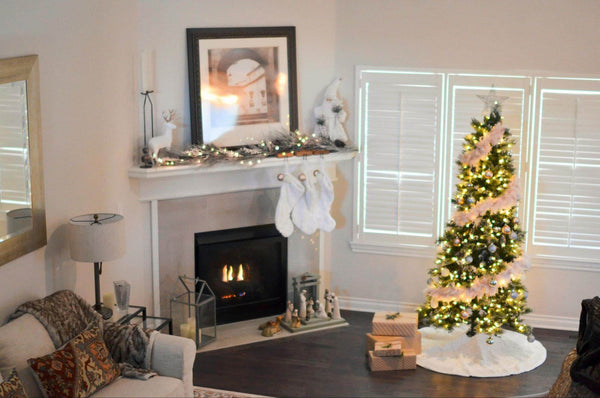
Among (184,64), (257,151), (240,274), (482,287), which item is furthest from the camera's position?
(240,274)

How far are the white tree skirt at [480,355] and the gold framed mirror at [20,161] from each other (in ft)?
9.75

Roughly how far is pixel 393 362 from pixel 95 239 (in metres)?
2.33

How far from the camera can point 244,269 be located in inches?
269

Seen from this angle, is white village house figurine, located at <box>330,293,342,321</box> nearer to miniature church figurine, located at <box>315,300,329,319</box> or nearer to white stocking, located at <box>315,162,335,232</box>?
miniature church figurine, located at <box>315,300,329,319</box>

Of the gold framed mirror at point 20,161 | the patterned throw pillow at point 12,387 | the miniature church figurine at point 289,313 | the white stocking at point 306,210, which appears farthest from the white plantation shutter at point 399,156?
the patterned throw pillow at point 12,387

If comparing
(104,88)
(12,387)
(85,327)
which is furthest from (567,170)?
(12,387)

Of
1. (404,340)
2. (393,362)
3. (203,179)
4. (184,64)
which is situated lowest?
(393,362)

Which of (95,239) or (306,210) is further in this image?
(306,210)

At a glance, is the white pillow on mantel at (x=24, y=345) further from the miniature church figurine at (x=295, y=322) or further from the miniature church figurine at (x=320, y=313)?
the miniature church figurine at (x=320, y=313)

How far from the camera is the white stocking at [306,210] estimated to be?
6672mm

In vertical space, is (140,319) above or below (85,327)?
below

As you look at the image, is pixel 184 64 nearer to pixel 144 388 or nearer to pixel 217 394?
pixel 217 394

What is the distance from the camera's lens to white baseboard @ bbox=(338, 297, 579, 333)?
681cm

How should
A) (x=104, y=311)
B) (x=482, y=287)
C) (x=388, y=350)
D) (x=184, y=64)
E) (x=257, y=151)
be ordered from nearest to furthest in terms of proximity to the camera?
(x=104, y=311)
(x=388, y=350)
(x=482, y=287)
(x=184, y=64)
(x=257, y=151)
